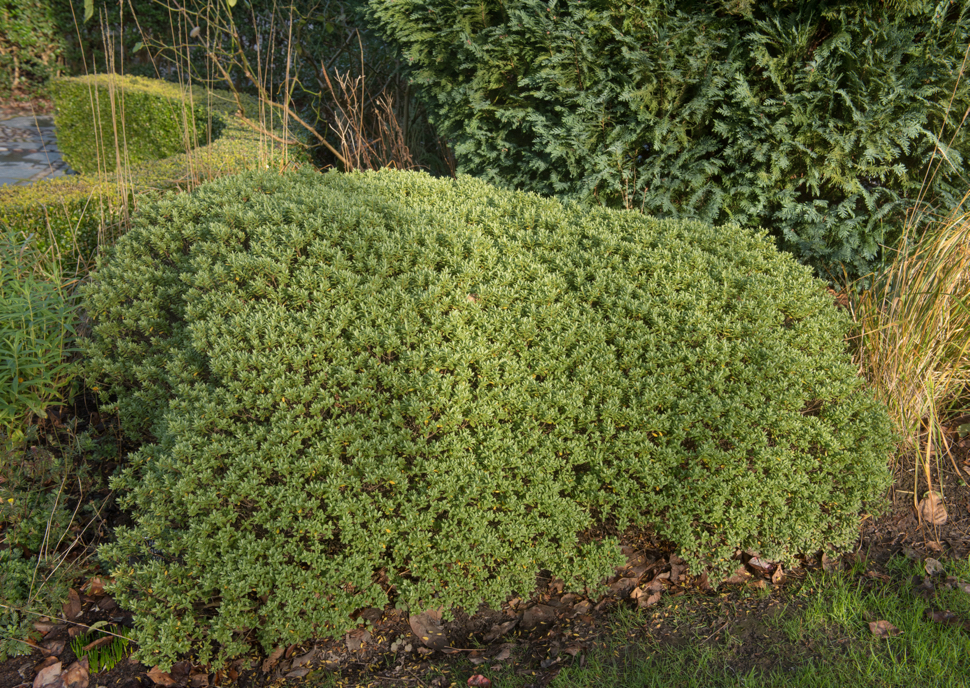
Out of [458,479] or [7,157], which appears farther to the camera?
[7,157]

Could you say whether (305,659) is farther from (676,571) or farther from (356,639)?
(676,571)

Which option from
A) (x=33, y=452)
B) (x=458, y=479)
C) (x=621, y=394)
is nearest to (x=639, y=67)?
(x=621, y=394)

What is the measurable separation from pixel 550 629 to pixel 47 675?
2234 millimetres

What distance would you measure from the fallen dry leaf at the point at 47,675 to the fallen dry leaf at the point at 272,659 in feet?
2.97

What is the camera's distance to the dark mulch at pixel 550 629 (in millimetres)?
2730

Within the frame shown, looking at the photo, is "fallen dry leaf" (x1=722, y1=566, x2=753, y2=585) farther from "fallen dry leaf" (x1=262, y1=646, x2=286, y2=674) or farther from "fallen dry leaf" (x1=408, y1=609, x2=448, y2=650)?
"fallen dry leaf" (x1=262, y1=646, x2=286, y2=674)

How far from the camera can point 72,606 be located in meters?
3.10

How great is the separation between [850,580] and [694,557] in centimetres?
80

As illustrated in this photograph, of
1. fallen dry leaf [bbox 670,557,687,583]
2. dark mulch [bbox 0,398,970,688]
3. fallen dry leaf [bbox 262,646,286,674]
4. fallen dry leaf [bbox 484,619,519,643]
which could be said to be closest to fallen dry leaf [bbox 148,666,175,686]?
dark mulch [bbox 0,398,970,688]

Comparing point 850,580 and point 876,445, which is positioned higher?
point 876,445

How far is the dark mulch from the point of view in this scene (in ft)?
8.96

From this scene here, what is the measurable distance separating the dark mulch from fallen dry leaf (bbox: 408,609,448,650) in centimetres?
2

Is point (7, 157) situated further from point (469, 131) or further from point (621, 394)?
point (621, 394)

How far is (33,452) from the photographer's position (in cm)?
358
